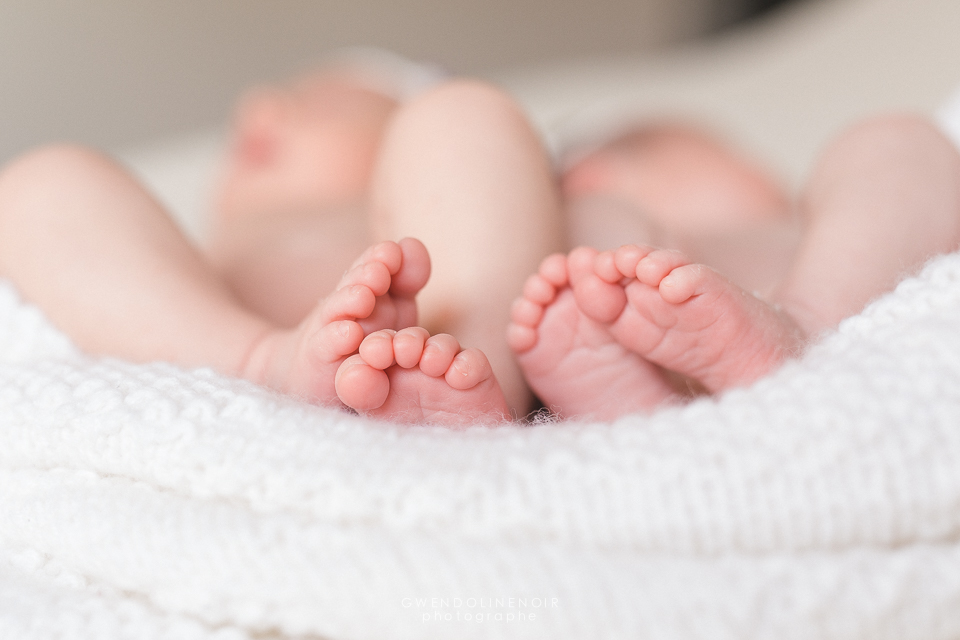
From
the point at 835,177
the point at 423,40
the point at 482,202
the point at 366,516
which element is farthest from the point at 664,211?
the point at 423,40

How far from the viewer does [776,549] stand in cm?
40

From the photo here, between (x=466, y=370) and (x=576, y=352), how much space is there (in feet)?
0.42

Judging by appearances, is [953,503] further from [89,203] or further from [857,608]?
[89,203]

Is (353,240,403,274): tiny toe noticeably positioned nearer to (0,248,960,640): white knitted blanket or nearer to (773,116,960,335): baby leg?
(0,248,960,640): white knitted blanket

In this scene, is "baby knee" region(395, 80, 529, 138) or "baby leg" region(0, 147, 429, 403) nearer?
"baby leg" region(0, 147, 429, 403)

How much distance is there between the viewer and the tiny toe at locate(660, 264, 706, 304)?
0.48 m

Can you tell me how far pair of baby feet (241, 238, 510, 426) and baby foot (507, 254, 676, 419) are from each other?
0.26 ft

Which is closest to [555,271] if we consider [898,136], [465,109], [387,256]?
[387,256]

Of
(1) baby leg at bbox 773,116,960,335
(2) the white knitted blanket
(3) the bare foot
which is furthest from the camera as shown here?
(1) baby leg at bbox 773,116,960,335

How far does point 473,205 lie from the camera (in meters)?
0.64

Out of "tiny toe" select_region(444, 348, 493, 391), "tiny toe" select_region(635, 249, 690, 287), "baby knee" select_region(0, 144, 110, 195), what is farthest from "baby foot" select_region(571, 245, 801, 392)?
"baby knee" select_region(0, 144, 110, 195)

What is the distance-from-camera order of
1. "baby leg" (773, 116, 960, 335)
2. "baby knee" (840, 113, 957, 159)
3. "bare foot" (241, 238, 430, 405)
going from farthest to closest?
1. "baby knee" (840, 113, 957, 159)
2. "baby leg" (773, 116, 960, 335)
3. "bare foot" (241, 238, 430, 405)

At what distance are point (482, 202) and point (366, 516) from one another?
0.31m

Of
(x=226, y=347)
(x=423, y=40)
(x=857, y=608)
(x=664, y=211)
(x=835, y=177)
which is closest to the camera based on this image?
(x=857, y=608)
